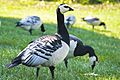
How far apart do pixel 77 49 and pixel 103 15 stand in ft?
84.7

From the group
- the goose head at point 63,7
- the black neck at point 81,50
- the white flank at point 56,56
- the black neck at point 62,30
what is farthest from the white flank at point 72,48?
the white flank at point 56,56

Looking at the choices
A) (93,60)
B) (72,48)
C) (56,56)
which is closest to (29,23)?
(72,48)

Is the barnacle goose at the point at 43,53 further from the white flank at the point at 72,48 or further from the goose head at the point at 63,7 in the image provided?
the white flank at the point at 72,48

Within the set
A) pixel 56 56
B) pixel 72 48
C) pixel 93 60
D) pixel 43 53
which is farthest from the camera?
pixel 72 48

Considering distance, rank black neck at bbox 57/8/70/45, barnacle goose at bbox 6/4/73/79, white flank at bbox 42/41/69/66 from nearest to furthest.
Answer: barnacle goose at bbox 6/4/73/79, white flank at bbox 42/41/69/66, black neck at bbox 57/8/70/45

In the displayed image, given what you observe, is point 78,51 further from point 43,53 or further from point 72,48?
point 43,53

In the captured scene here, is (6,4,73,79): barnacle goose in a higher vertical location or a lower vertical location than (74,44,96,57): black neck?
higher

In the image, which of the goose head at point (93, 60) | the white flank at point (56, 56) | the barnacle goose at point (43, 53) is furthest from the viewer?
the goose head at point (93, 60)

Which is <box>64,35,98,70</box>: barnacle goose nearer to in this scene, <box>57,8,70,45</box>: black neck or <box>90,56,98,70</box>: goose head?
<box>90,56,98,70</box>: goose head

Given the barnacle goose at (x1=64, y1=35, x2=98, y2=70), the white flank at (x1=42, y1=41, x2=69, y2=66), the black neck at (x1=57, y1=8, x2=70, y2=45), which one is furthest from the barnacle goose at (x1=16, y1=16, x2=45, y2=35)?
the white flank at (x1=42, y1=41, x2=69, y2=66)

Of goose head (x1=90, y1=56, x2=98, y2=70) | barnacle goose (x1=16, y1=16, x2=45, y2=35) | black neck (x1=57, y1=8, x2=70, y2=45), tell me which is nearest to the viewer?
black neck (x1=57, y1=8, x2=70, y2=45)

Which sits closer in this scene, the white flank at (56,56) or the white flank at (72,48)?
the white flank at (56,56)

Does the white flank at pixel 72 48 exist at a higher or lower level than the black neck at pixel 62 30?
lower

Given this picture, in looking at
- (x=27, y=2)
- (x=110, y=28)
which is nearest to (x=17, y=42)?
(x=110, y=28)
